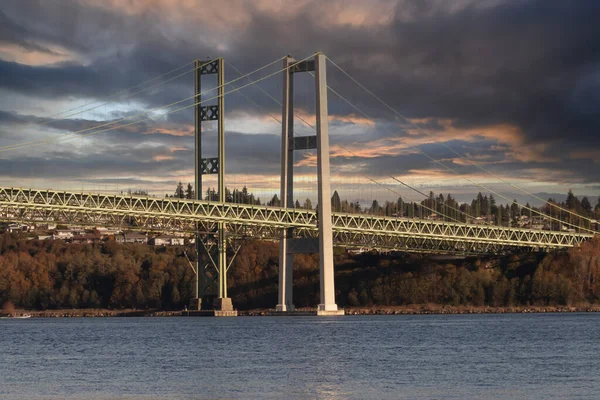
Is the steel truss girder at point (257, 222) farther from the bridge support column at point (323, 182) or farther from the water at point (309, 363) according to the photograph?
the water at point (309, 363)

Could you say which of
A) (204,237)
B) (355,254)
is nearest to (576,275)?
(355,254)

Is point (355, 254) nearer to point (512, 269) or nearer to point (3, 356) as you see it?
point (512, 269)

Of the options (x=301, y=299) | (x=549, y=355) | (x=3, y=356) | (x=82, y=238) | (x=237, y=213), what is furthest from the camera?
(x=82, y=238)

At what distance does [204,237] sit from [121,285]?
2538 centimetres

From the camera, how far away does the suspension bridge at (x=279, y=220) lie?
71.4 meters

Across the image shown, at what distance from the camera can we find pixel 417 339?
50406mm

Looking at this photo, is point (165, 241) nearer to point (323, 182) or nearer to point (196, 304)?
point (196, 304)

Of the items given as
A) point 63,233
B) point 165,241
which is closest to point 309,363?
point 165,241

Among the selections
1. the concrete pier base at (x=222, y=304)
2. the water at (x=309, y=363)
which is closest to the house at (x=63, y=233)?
the concrete pier base at (x=222, y=304)

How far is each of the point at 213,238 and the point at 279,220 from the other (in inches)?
335

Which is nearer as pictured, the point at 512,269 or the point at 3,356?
the point at 3,356

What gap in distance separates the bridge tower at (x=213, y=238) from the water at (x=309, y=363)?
22201 mm

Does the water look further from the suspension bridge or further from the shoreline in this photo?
the shoreline

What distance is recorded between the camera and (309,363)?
123 feet
